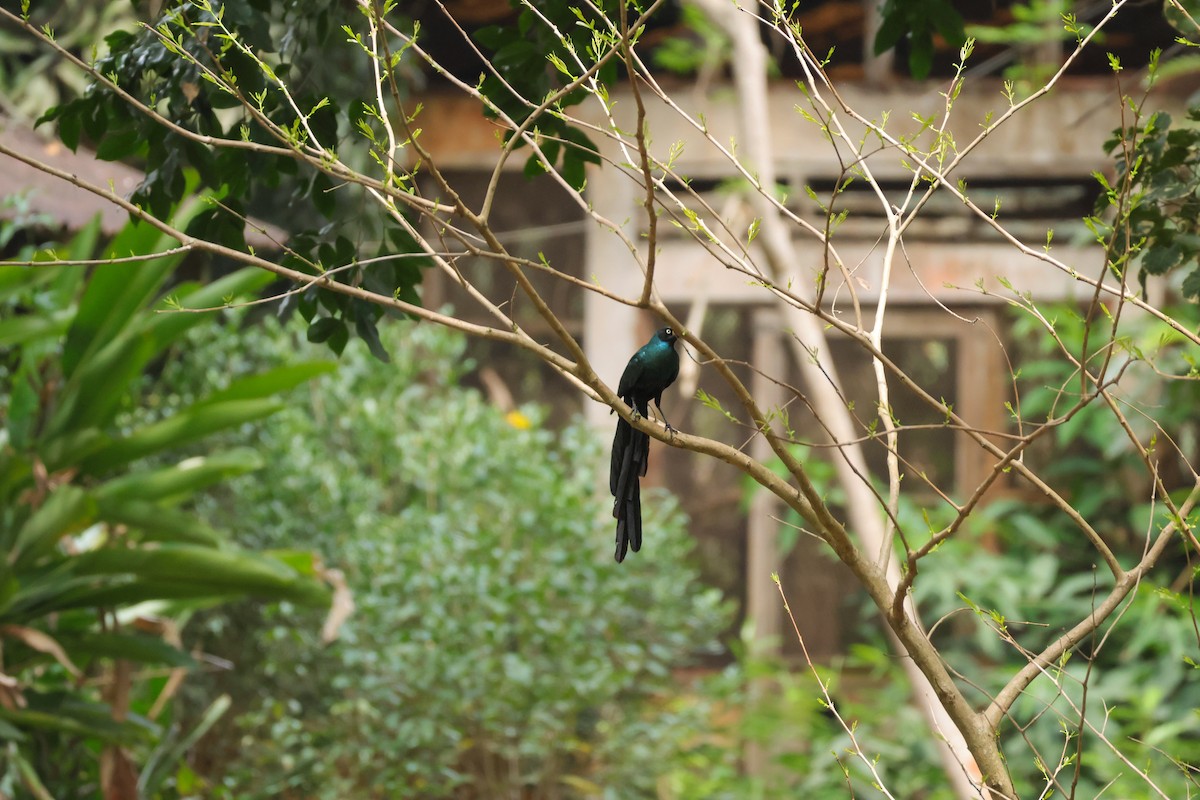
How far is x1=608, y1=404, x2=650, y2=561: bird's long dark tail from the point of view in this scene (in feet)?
4.33

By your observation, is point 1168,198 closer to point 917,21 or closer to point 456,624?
point 917,21

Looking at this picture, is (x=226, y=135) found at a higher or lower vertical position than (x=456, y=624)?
higher

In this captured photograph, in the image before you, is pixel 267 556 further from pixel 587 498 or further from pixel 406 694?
pixel 587 498

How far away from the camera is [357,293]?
3.64 ft

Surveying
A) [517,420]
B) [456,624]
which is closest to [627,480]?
[456,624]

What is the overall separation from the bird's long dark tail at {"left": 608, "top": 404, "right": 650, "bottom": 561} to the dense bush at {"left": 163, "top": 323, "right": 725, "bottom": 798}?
2153 millimetres

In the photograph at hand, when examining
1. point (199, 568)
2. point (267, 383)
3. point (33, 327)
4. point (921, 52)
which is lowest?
point (199, 568)

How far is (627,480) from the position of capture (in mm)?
1337

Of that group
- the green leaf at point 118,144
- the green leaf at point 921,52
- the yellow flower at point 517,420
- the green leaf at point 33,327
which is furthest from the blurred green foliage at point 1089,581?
the green leaf at point 118,144

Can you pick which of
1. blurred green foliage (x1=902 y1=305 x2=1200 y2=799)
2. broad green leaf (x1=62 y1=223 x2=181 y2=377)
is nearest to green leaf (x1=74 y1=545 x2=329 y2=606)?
broad green leaf (x1=62 y1=223 x2=181 y2=377)

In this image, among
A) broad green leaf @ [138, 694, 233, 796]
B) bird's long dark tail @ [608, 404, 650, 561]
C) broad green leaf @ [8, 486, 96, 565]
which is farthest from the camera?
A: broad green leaf @ [138, 694, 233, 796]

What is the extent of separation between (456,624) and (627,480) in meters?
2.28

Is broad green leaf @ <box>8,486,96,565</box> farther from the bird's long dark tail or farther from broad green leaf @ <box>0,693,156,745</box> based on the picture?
the bird's long dark tail

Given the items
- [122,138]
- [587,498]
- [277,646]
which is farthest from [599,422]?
[122,138]
